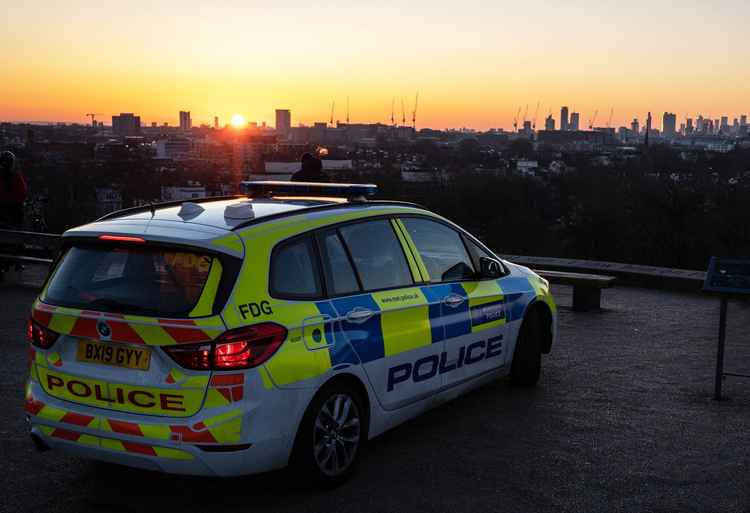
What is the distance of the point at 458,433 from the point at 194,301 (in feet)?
7.94

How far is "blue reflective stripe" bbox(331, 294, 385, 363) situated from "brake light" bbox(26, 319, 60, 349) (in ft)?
4.79

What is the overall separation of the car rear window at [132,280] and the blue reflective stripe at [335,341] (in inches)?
26.6

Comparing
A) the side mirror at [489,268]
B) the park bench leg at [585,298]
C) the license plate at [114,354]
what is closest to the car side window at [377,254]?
the side mirror at [489,268]

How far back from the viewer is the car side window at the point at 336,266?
508 cm

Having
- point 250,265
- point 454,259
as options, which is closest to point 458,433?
point 454,259

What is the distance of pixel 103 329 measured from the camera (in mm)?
4492

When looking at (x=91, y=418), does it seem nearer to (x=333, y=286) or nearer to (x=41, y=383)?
(x=41, y=383)

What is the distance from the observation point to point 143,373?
14.5ft

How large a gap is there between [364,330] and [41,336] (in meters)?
1.71

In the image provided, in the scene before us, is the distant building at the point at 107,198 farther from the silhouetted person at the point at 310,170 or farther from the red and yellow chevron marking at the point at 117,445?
the red and yellow chevron marking at the point at 117,445

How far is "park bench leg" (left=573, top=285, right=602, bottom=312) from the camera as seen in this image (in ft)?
38.2

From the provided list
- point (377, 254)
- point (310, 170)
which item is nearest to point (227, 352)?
point (377, 254)

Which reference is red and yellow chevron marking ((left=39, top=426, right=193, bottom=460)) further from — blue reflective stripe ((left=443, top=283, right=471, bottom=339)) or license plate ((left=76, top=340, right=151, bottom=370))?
blue reflective stripe ((left=443, top=283, right=471, bottom=339))

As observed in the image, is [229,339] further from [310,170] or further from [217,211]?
[310,170]
